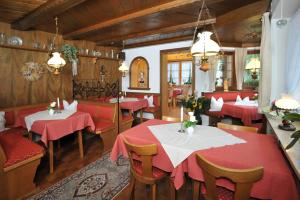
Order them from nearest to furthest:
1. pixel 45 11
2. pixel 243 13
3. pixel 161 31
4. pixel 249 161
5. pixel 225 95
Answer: pixel 249 161
pixel 45 11
pixel 243 13
pixel 161 31
pixel 225 95

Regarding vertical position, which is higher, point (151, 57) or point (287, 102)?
point (151, 57)

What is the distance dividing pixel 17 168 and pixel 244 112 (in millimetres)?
3977

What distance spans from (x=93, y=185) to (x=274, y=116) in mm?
2571

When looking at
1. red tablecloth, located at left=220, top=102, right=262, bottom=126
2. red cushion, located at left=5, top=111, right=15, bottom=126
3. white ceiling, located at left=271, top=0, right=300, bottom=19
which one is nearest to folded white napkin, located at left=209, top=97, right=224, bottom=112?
red tablecloth, located at left=220, top=102, right=262, bottom=126

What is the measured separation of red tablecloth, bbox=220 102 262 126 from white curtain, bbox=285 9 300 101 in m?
1.04

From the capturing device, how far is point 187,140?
74.6 inches

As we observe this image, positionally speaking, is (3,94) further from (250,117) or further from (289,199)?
(250,117)

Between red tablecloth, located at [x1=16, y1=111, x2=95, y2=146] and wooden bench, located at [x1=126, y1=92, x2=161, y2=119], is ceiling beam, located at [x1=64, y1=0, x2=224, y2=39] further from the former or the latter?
wooden bench, located at [x1=126, y1=92, x2=161, y2=119]

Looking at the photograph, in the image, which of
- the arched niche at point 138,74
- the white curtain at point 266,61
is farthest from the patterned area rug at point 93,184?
the arched niche at point 138,74

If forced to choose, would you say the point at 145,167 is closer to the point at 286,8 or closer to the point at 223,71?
the point at 286,8

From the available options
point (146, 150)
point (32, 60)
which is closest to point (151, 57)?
point (32, 60)

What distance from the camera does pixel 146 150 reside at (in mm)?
1651

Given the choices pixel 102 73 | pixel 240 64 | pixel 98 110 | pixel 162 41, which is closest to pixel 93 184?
pixel 98 110

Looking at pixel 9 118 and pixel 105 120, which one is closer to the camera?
pixel 9 118
